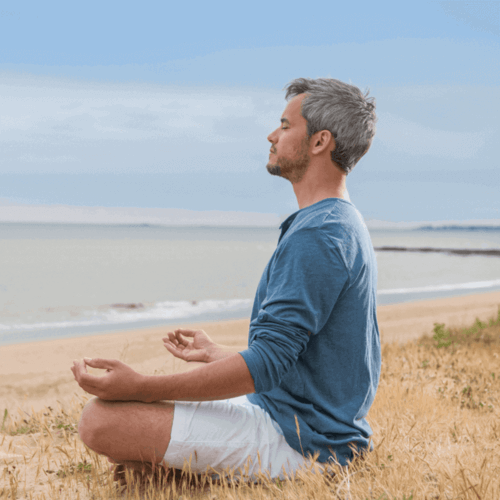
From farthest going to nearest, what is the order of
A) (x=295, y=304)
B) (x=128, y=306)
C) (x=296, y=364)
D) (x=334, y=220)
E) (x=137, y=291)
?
(x=137, y=291) < (x=128, y=306) < (x=296, y=364) < (x=334, y=220) < (x=295, y=304)

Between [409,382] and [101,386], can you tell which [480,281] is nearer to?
[409,382]

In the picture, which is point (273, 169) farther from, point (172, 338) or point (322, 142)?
point (172, 338)

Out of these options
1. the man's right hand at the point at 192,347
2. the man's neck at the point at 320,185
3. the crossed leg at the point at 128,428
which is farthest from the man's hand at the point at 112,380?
the man's neck at the point at 320,185

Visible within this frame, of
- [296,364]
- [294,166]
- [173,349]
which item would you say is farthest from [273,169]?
[173,349]

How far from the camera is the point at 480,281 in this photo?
26.6 m

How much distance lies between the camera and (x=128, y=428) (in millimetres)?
2367

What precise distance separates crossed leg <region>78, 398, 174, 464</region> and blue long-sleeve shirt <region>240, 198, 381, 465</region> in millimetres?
515

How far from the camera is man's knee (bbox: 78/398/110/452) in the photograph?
237cm

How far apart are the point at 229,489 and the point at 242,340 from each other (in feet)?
26.4

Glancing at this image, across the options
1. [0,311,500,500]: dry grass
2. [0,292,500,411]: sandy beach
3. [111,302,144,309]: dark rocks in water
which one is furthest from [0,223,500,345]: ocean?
[0,311,500,500]: dry grass

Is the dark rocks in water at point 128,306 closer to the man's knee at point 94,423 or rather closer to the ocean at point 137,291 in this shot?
the ocean at point 137,291

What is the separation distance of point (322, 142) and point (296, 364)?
1067 mm

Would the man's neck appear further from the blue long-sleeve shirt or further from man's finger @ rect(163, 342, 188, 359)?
man's finger @ rect(163, 342, 188, 359)

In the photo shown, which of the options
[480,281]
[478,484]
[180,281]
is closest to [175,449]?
[478,484]
